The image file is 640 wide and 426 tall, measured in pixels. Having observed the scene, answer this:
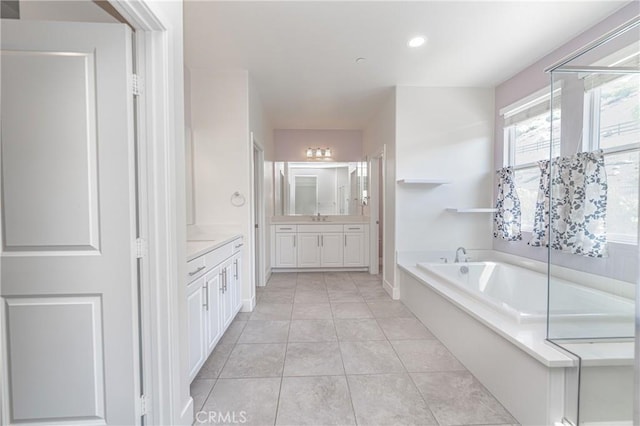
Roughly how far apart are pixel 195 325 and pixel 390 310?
6.67ft

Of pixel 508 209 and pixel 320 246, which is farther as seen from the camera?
pixel 320 246

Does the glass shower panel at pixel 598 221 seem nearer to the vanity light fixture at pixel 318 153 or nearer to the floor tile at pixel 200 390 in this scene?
the floor tile at pixel 200 390

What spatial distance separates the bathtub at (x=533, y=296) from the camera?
5.37 feet

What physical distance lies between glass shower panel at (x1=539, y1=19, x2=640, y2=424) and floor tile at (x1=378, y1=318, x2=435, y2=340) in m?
1.02

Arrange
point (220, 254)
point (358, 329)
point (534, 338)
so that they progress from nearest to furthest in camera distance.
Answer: point (534, 338)
point (220, 254)
point (358, 329)

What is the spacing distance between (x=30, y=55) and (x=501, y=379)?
9.27 ft

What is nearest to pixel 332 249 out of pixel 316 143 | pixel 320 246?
pixel 320 246

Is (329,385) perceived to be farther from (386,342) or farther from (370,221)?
(370,221)

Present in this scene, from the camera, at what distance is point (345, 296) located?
347cm

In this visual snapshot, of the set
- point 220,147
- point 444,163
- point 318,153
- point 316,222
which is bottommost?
point 316,222

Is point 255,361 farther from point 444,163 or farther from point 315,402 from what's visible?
point 444,163

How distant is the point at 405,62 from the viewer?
2701 millimetres

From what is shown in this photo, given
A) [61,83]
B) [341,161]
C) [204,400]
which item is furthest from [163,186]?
[341,161]

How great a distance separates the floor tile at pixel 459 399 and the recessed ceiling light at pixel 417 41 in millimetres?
2555
